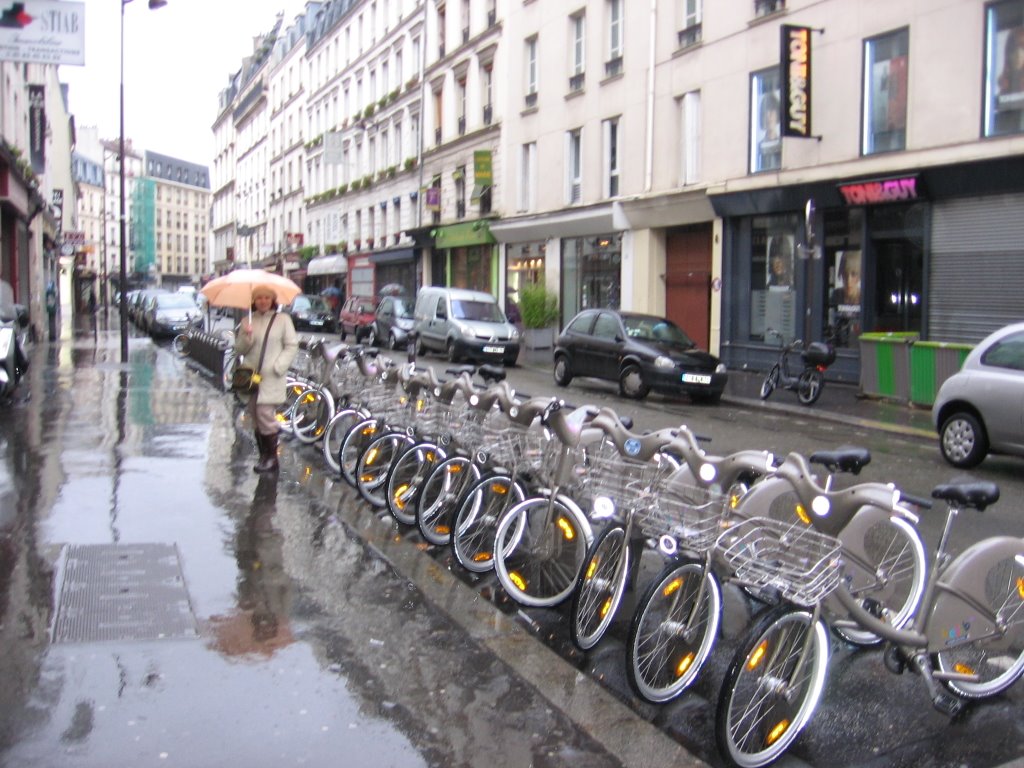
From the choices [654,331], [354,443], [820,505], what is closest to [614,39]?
[654,331]

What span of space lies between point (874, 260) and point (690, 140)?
6360mm

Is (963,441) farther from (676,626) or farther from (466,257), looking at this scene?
(466,257)

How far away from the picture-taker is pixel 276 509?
795 cm

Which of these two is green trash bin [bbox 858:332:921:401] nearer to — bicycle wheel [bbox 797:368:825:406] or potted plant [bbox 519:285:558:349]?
bicycle wheel [bbox 797:368:825:406]

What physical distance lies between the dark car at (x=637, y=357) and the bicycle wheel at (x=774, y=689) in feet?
42.8

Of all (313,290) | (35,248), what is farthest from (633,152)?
(313,290)

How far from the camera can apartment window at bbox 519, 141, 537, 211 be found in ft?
107

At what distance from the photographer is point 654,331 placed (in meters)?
18.3

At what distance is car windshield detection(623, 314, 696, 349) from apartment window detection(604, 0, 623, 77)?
36.0 ft

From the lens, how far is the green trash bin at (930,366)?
15.1m

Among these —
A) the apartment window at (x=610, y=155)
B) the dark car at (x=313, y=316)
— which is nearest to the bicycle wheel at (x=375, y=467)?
the apartment window at (x=610, y=155)

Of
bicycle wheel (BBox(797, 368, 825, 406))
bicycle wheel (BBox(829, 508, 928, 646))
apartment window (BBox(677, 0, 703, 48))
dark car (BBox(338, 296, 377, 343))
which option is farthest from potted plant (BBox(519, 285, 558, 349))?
bicycle wheel (BBox(829, 508, 928, 646))

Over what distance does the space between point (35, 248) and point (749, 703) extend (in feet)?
112

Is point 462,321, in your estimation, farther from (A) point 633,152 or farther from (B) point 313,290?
(B) point 313,290
